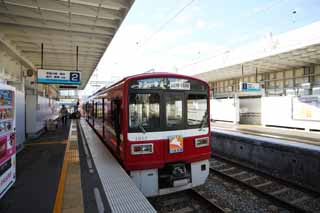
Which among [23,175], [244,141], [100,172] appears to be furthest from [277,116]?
[23,175]

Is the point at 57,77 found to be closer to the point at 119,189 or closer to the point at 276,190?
the point at 119,189

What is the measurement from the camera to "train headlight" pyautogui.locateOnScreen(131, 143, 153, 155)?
3.81 metres

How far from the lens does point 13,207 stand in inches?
120

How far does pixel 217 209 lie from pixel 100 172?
2.37 meters

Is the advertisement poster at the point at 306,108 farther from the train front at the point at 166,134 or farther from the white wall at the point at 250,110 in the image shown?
the train front at the point at 166,134

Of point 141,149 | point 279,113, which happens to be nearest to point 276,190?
point 141,149

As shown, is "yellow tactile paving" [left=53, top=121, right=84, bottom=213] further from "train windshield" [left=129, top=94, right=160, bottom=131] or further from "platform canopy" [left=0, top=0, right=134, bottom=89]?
"platform canopy" [left=0, top=0, right=134, bottom=89]

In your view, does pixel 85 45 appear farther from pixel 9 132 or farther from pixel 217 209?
pixel 217 209

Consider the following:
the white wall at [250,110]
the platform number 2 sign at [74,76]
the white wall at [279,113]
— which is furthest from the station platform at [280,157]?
the white wall at [250,110]

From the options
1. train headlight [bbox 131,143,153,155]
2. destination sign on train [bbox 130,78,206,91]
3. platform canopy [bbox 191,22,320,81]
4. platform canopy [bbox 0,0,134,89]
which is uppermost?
platform canopy [bbox 191,22,320,81]

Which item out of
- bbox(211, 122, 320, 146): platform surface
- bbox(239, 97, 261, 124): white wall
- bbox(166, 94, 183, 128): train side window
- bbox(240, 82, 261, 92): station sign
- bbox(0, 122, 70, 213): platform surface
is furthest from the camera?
bbox(239, 97, 261, 124): white wall

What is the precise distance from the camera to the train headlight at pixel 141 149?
12.5 ft

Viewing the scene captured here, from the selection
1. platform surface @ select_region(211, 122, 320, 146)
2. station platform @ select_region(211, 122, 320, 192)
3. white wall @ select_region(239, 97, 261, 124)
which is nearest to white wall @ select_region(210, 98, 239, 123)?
white wall @ select_region(239, 97, 261, 124)

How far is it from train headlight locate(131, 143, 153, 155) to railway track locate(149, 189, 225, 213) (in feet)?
3.78
